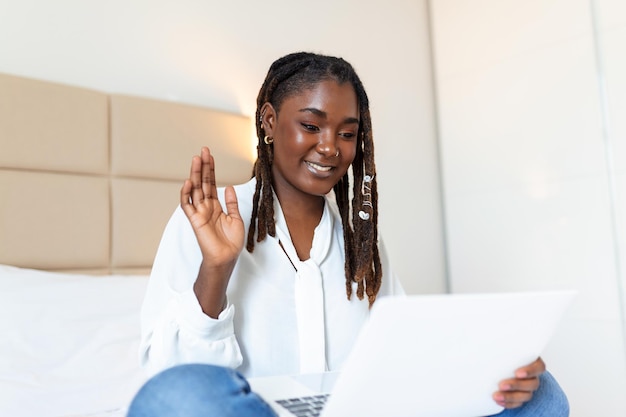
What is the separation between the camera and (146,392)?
674 millimetres

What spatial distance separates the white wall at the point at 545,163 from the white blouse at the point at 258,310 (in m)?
1.38

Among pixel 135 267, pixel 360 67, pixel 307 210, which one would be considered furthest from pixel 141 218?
pixel 360 67

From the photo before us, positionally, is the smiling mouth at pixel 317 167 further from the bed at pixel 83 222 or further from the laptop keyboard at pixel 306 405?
the bed at pixel 83 222

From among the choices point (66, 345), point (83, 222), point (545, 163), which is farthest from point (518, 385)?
point (545, 163)

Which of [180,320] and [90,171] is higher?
[90,171]

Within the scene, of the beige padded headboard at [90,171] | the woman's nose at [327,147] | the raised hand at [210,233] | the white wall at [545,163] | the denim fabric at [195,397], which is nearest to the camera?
the denim fabric at [195,397]

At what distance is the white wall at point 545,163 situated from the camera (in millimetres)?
2203

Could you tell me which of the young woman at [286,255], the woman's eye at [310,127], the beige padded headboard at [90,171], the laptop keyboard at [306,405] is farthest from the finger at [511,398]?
the beige padded headboard at [90,171]

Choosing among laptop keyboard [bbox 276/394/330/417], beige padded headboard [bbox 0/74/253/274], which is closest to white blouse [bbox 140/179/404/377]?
laptop keyboard [bbox 276/394/330/417]

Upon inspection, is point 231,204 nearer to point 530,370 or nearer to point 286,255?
point 286,255

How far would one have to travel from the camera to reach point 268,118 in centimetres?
129

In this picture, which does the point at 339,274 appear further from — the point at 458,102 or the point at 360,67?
the point at 458,102

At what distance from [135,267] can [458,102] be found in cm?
172

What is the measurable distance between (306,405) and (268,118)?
0.70 metres
